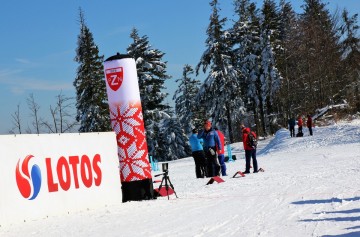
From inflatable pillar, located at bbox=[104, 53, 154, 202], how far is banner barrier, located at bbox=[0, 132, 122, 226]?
0.32 metres

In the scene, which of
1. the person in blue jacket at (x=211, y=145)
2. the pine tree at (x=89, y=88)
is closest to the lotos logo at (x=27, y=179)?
the person in blue jacket at (x=211, y=145)

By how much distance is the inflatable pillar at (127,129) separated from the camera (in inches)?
477

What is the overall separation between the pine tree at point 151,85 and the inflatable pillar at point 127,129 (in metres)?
31.3

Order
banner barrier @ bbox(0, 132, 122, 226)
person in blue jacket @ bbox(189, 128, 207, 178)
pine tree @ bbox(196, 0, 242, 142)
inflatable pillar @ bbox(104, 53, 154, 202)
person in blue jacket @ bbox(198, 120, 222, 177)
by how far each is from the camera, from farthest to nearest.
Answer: pine tree @ bbox(196, 0, 242, 142)
person in blue jacket @ bbox(189, 128, 207, 178)
person in blue jacket @ bbox(198, 120, 222, 177)
inflatable pillar @ bbox(104, 53, 154, 202)
banner barrier @ bbox(0, 132, 122, 226)

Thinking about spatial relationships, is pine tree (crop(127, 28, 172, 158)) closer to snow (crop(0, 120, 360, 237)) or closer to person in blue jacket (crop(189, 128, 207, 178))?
person in blue jacket (crop(189, 128, 207, 178))

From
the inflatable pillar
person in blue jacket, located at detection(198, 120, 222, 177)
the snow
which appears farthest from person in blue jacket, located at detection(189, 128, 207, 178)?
the inflatable pillar

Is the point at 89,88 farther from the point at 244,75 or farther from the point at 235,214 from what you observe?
the point at 235,214

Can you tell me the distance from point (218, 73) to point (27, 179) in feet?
129

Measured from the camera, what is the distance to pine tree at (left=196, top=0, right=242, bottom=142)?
47606 millimetres

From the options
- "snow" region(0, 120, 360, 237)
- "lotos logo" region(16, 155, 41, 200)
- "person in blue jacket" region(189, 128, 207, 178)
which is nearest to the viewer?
"snow" region(0, 120, 360, 237)

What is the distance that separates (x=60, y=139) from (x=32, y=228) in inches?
95.2

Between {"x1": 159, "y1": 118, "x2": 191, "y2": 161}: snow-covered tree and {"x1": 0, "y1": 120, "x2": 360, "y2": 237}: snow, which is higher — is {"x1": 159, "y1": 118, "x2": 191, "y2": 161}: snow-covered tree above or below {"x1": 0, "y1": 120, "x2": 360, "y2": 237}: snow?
above

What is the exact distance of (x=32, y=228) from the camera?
8445mm

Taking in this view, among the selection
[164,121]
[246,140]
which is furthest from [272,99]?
[246,140]
